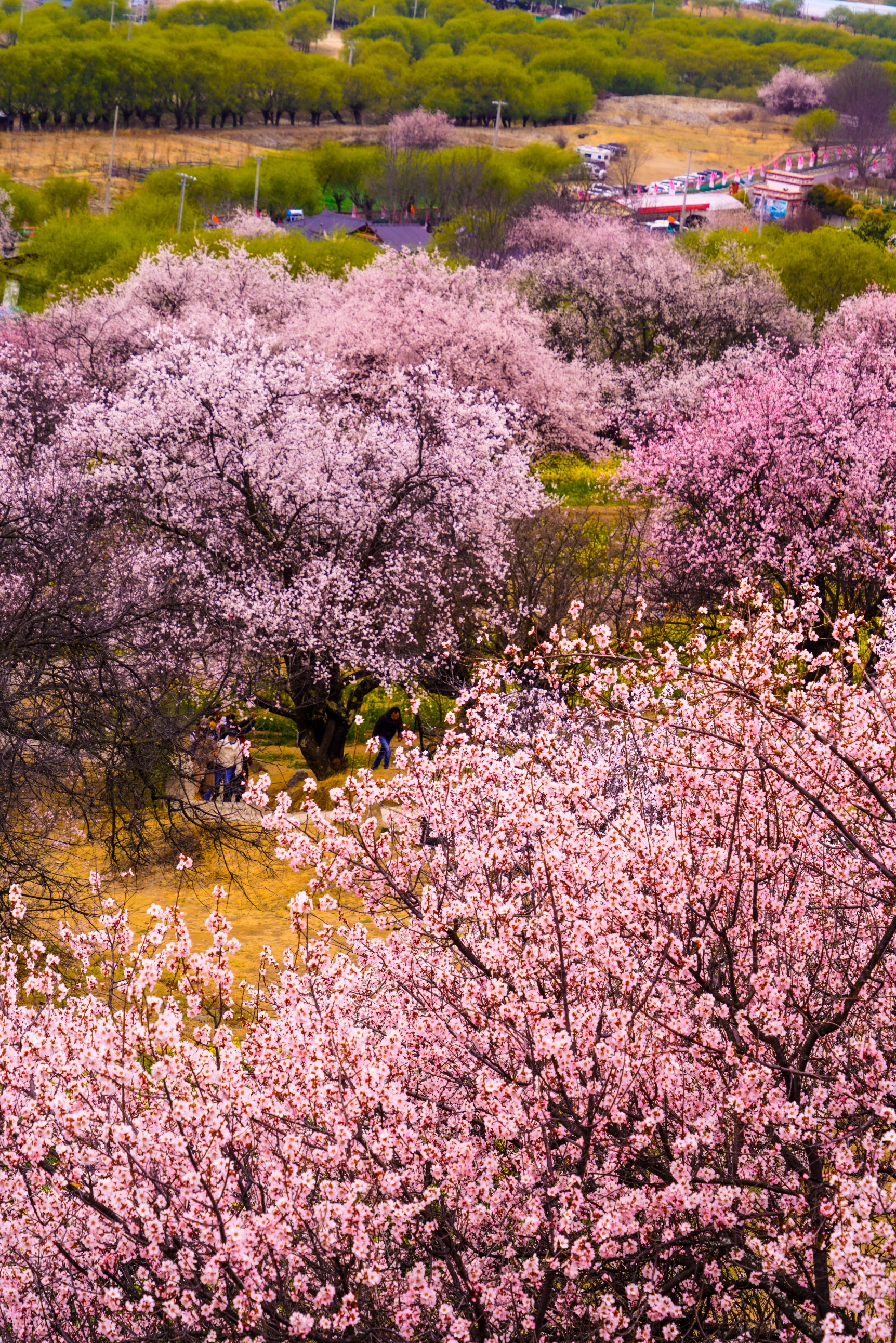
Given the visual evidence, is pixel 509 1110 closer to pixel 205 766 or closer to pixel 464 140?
pixel 205 766

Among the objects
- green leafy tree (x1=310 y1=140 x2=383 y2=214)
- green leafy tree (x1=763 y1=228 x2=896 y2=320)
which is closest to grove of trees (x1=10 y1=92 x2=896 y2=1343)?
green leafy tree (x1=763 y1=228 x2=896 y2=320)

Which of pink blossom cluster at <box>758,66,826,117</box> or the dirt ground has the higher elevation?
pink blossom cluster at <box>758,66,826,117</box>

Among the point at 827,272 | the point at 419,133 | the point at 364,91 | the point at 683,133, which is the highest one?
the point at 364,91

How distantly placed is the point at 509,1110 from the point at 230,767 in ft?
52.0

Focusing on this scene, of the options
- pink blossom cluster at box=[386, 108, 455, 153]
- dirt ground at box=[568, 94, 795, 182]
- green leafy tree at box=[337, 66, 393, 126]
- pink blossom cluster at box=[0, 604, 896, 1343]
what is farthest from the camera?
green leafy tree at box=[337, 66, 393, 126]

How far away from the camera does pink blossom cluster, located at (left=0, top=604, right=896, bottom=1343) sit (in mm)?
4961

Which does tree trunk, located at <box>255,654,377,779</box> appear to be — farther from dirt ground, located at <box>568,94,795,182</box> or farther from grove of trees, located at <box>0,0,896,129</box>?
grove of trees, located at <box>0,0,896,129</box>

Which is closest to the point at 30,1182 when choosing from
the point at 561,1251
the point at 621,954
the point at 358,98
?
the point at 561,1251

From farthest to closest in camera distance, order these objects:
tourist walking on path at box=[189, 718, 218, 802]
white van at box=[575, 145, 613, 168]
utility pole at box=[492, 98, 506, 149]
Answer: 1. white van at box=[575, 145, 613, 168]
2. utility pole at box=[492, 98, 506, 149]
3. tourist walking on path at box=[189, 718, 218, 802]

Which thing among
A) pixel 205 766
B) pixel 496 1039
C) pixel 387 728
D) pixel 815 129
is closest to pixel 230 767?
pixel 205 766

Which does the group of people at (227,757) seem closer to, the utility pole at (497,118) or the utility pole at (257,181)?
the utility pole at (257,181)

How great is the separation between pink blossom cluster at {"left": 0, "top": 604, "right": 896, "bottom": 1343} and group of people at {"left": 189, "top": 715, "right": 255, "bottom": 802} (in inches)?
495

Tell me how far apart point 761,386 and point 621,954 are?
2443 centimetres

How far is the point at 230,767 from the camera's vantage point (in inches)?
811
